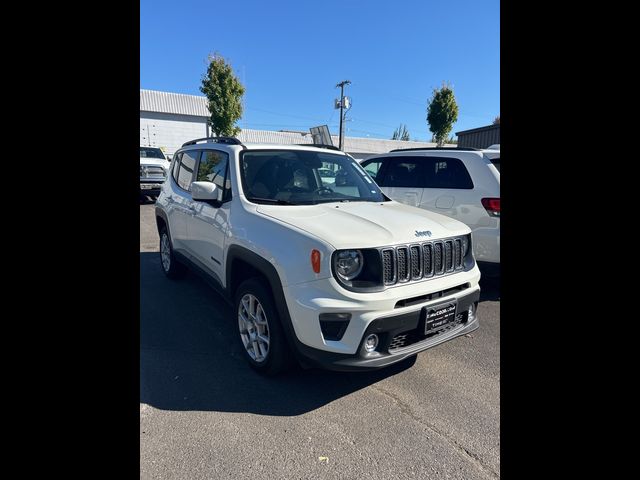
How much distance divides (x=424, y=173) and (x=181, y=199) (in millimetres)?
3559

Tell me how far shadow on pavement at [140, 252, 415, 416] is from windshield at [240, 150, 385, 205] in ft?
4.19

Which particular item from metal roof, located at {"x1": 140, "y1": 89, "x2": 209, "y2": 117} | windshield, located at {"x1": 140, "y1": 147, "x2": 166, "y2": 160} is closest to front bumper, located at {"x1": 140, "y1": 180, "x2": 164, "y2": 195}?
windshield, located at {"x1": 140, "y1": 147, "x2": 166, "y2": 160}

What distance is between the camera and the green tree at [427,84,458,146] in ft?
73.5

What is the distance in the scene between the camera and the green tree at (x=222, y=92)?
23.9m

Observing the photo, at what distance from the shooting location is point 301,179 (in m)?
3.64

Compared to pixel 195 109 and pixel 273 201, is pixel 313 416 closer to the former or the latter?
pixel 273 201

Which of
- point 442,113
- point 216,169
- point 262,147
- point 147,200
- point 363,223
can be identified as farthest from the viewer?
point 442,113

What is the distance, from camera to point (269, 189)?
11.1 feet

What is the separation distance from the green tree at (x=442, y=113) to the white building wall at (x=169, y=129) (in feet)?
63.8

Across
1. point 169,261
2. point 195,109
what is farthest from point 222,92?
point 169,261

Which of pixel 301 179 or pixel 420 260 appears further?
pixel 301 179
